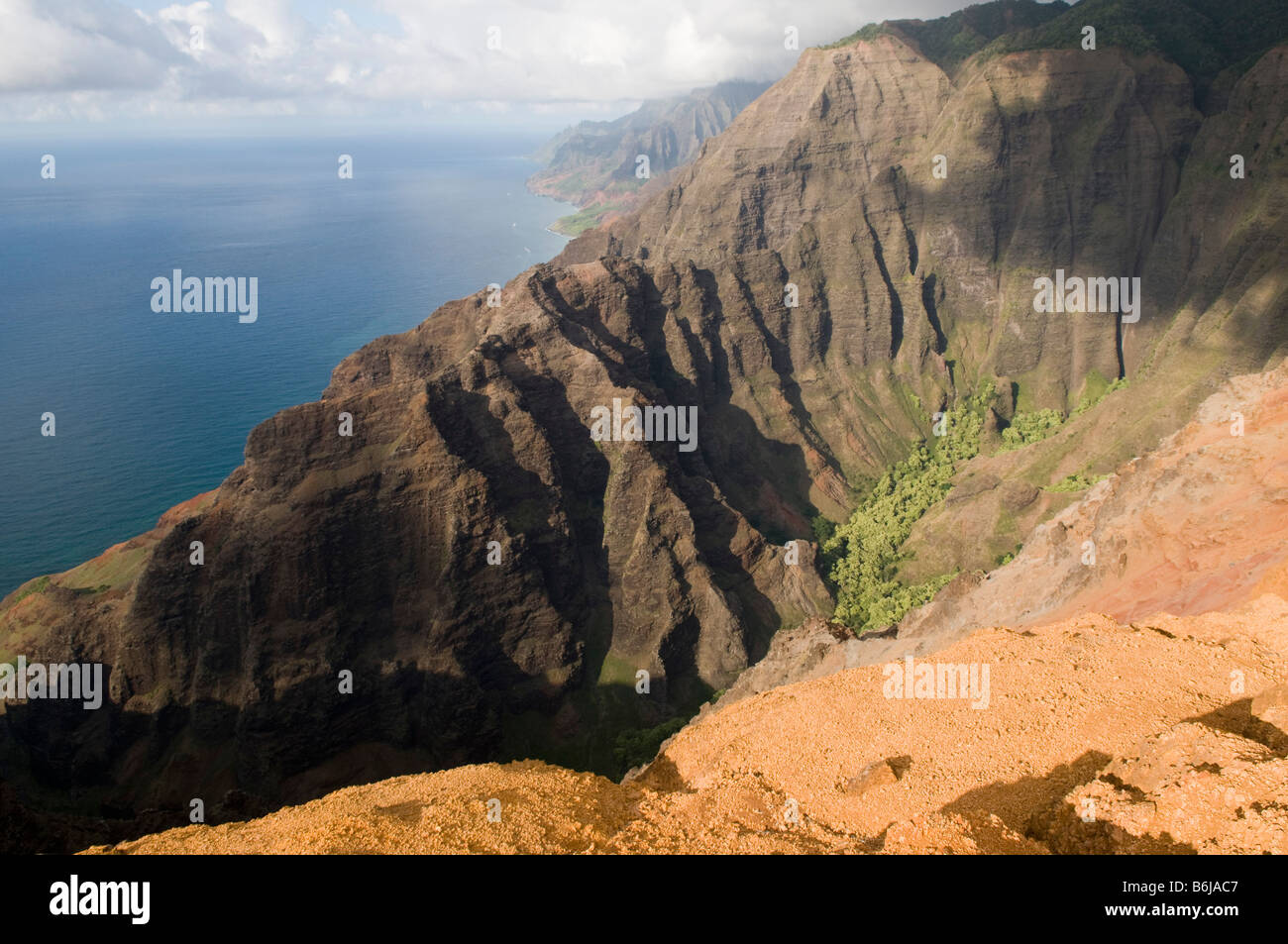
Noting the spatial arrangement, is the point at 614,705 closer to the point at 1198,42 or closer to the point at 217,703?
the point at 217,703

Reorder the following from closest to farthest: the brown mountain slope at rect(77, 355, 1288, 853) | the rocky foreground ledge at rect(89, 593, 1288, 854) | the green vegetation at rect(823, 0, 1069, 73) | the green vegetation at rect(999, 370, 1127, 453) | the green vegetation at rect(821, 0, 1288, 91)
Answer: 1. the rocky foreground ledge at rect(89, 593, 1288, 854)
2. the brown mountain slope at rect(77, 355, 1288, 853)
3. the green vegetation at rect(999, 370, 1127, 453)
4. the green vegetation at rect(821, 0, 1288, 91)
5. the green vegetation at rect(823, 0, 1069, 73)

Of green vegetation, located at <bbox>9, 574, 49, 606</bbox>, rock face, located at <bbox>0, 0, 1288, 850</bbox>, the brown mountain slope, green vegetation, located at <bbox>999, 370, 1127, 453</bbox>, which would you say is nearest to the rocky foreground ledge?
the brown mountain slope

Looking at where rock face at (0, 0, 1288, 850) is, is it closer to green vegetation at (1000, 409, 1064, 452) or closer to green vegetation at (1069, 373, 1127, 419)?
green vegetation at (1069, 373, 1127, 419)

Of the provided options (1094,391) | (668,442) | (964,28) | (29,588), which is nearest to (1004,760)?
(668,442)

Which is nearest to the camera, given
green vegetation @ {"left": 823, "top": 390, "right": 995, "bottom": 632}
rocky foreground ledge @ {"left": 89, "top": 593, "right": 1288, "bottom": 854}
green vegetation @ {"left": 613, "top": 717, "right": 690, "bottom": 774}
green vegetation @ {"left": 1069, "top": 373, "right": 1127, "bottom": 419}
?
rocky foreground ledge @ {"left": 89, "top": 593, "right": 1288, "bottom": 854}

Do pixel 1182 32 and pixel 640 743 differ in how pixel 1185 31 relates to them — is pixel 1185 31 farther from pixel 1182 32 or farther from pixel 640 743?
pixel 640 743

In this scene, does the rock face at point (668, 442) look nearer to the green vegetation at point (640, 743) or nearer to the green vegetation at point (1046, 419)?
the green vegetation at point (640, 743)
